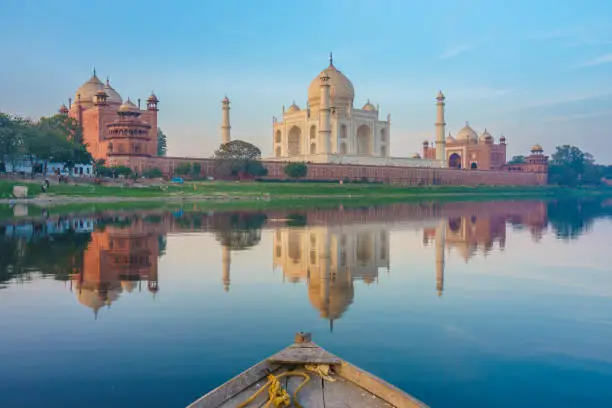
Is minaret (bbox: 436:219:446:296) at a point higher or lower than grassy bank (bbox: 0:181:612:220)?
lower

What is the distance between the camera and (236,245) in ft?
43.8

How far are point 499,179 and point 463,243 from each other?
4637cm

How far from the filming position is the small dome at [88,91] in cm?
A: 4491

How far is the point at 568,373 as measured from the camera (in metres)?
4.92

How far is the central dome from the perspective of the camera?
50281mm

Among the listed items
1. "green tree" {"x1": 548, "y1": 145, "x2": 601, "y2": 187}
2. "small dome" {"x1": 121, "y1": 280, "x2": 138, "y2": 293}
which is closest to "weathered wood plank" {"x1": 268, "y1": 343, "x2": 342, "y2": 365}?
"small dome" {"x1": 121, "y1": 280, "x2": 138, "y2": 293}

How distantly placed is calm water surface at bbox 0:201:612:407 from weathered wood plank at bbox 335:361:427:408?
33.4 inches

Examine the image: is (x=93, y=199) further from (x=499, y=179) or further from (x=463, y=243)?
(x=499, y=179)

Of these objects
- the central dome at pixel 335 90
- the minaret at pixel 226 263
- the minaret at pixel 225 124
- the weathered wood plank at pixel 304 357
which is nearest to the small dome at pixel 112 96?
the minaret at pixel 225 124

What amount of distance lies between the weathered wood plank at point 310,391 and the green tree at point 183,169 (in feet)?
114

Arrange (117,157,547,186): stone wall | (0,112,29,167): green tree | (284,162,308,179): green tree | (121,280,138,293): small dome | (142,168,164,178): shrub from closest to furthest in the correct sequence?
(121,280,138,293): small dome, (0,112,29,167): green tree, (142,168,164,178): shrub, (117,157,547,186): stone wall, (284,162,308,179): green tree

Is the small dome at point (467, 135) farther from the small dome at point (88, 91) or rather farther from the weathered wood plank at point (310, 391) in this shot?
the weathered wood plank at point (310, 391)

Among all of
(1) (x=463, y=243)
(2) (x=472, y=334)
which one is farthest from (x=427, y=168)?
(2) (x=472, y=334)

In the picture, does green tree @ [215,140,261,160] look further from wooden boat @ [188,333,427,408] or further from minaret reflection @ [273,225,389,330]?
wooden boat @ [188,333,427,408]
